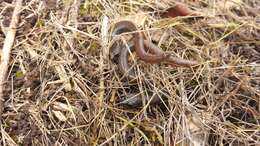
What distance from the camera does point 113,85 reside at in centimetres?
280

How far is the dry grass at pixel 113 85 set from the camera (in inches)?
106

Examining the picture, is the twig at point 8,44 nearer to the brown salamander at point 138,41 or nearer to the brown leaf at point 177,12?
the brown salamander at point 138,41

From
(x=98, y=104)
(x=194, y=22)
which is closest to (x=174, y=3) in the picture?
(x=194, y=22)

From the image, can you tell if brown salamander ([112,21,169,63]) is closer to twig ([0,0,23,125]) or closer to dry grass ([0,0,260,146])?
dry grass ([0,0,260,146])

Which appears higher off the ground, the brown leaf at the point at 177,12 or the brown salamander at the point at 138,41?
the brown leaf at the point at 177,12

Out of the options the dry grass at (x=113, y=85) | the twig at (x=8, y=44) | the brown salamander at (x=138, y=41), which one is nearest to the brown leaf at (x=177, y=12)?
the dry grass at (x=113, y=85)

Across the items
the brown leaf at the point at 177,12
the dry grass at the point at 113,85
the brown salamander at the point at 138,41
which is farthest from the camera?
the brown leaf at the point at 177,12

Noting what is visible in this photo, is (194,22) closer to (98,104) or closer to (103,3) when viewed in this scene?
(103,3)

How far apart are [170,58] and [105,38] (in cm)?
44

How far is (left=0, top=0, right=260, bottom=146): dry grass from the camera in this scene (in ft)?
8.83

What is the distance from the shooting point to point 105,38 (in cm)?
293

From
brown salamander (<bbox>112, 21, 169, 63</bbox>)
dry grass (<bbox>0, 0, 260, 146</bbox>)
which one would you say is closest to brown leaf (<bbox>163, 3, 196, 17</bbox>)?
dry grass (<bbox>0, 0, 260, 146</bbox>)

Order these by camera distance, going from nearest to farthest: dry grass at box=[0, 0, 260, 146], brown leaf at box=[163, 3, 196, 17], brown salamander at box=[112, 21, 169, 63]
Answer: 1. dry grass at box=[0, 0, 260, 146]
2. brown salamander at box=[112, 21, 169, 63]
3. brown leaf at box=[163, 3, 196, 17]

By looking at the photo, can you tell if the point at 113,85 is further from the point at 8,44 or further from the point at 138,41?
the point at 8,44
